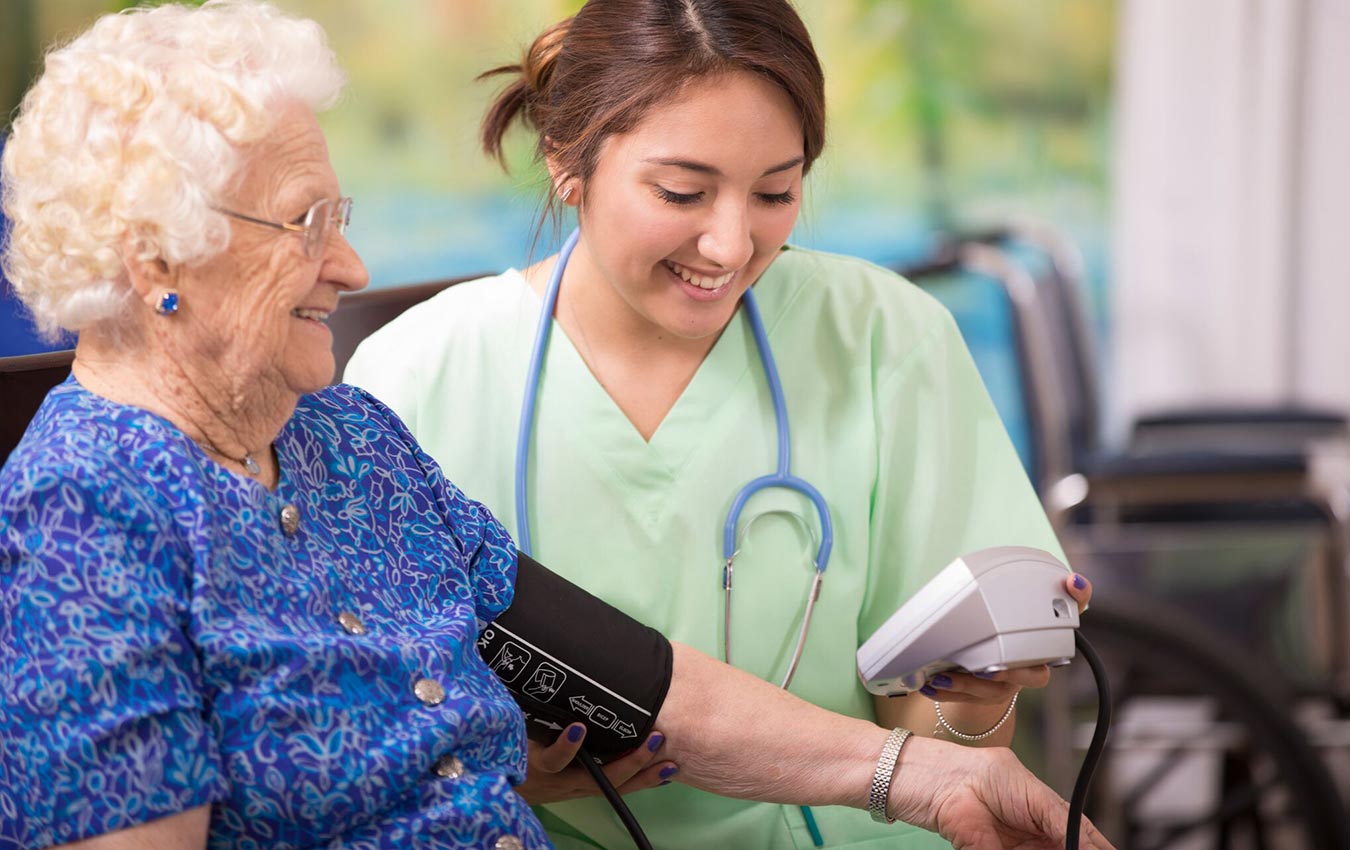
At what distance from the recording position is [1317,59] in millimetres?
3455

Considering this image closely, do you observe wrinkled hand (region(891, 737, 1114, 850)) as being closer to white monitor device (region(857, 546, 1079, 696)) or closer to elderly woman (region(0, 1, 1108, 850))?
white monitor device (region(857, 546, 1079, 696))

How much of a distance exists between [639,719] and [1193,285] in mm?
2722

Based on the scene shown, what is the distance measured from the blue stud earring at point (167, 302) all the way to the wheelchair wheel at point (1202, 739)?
191 centimetres

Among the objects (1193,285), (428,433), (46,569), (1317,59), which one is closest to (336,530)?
(46,569)

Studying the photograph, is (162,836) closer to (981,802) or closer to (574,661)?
(574,661)

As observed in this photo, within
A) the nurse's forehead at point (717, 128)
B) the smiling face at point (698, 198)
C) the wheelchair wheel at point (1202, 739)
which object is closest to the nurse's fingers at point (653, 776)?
the smiling face at point (698, 198)

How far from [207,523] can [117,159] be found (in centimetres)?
24

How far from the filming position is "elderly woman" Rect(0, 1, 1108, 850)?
0.84m

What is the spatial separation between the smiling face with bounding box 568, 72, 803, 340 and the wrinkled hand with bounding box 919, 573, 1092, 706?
0.39 meters

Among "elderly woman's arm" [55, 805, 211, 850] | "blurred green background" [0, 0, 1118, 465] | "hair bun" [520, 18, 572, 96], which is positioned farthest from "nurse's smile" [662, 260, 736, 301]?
"blurred green background" [0, 0, 1118, 465]

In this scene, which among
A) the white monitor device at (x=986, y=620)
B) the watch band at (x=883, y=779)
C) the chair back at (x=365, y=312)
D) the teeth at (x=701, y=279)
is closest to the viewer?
the white monitor device at (x=986, y=620)

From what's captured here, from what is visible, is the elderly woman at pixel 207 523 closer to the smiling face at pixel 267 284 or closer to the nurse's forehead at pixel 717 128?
the smiling face at pixel 267 284

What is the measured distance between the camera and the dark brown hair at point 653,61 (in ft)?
4.08

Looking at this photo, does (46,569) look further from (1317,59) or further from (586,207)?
(1317,59)
